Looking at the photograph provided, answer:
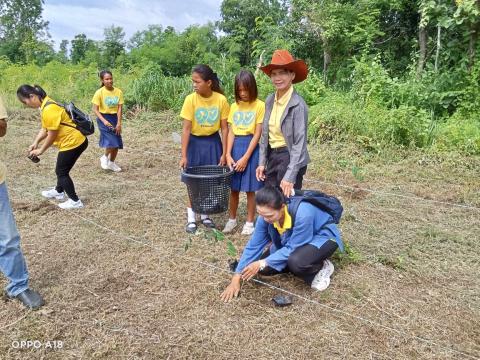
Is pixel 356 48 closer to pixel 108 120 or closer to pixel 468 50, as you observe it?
pixel 468 50

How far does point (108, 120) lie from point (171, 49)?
11.0m

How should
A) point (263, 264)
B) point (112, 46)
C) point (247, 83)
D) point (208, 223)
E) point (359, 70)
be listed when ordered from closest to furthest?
point (263, 264)
point (247, 83)
point (208, 223)
point (359, 70)
point (112, 46)

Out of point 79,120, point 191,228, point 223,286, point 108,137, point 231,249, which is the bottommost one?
point 223,286

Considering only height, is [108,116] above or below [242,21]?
below

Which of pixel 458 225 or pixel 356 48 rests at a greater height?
pixel 356 48

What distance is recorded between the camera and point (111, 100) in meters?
5.49

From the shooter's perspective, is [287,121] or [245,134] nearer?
[287,121]

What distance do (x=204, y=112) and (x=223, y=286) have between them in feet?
4.68

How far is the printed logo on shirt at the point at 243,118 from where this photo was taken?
3361 millimetres

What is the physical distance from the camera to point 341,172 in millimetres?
5375

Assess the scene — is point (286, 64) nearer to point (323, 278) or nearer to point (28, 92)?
point (323, 278)

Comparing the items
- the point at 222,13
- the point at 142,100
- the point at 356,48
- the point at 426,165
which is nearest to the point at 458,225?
the point at 426,165

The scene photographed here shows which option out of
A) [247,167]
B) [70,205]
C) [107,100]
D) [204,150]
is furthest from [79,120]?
[247,167]

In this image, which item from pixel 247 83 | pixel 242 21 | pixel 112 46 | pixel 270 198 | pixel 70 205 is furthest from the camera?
pixel 112 46
